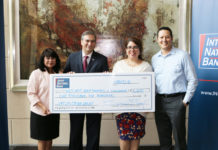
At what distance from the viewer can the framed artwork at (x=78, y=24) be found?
9.50ft

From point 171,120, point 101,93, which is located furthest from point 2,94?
point 171,120

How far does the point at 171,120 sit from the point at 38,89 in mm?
1559

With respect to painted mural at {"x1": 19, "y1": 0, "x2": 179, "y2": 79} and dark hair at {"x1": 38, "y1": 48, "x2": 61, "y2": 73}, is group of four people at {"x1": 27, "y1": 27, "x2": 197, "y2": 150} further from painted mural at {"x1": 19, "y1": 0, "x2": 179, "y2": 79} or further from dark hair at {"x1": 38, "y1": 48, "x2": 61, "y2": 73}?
painted mural at {"x1": 19, "y1": 0, "x2": 179, "y2": 79}

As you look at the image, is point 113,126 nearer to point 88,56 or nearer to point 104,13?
point 88,56

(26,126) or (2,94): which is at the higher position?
(2,94)

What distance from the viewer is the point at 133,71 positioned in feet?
6.91

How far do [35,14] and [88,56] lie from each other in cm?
135

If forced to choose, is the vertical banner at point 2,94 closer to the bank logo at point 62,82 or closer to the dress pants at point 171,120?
the bank logo at point 62,82

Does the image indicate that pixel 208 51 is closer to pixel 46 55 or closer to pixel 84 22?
pixel 84 22

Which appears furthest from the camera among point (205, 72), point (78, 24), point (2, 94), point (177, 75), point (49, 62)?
point (78, 24)

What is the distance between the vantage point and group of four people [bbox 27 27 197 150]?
2027mm

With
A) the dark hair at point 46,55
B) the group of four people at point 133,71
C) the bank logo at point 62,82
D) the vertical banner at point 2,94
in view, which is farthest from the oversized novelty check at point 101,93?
the vertical banner at point 2,94

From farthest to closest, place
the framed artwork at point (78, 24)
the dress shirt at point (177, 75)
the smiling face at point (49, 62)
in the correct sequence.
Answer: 1. the framed artwork at point (78, 24)
2. the smiling face at point (49, 62)
3. the dress shirt at point (177, 75)

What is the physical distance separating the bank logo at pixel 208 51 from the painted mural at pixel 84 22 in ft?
2.33
